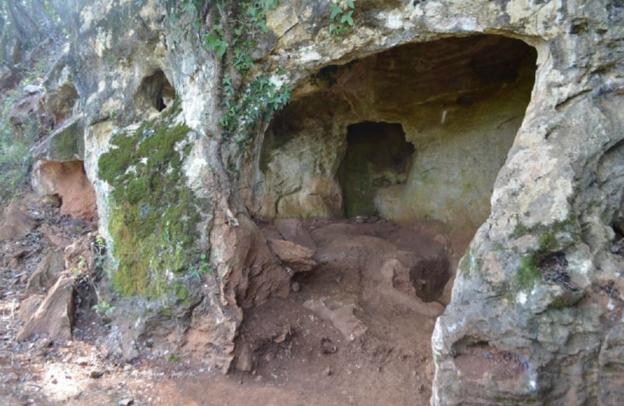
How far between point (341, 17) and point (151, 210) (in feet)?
8.16

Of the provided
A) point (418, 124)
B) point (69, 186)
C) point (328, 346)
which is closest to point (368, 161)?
point (418, 124)

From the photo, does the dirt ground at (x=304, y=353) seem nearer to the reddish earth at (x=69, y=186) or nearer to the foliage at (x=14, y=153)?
the reddish earth at (x=69, y=186)

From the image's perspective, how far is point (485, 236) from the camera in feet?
10.3

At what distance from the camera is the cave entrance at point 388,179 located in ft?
16.2

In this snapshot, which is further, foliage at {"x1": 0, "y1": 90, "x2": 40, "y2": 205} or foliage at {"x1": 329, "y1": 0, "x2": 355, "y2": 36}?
foliage at {"x1": 0, "y1": 90, "x2": 40, "y2": 205}

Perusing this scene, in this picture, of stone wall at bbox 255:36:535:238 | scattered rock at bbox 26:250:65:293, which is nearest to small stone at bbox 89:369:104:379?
scattered rock at bbox 26:250:65:293

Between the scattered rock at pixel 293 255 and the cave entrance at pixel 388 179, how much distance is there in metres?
0.01

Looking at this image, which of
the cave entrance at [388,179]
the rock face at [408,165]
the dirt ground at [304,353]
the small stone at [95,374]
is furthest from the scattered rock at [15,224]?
the small stone at [95,374]

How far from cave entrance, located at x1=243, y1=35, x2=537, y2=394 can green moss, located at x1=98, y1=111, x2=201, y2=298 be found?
0.90 meters

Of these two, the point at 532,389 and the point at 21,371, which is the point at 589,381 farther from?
the point at 21,371

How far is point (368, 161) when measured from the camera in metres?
7.65

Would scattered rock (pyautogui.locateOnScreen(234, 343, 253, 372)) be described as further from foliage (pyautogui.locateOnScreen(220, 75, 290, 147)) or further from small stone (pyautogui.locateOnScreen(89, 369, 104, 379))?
foliage (pyautogui.locateOnScreen(220, 75, 290, 147))

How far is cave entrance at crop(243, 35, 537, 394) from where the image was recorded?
4.93 m

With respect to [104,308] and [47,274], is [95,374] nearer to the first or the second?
[104,308]
